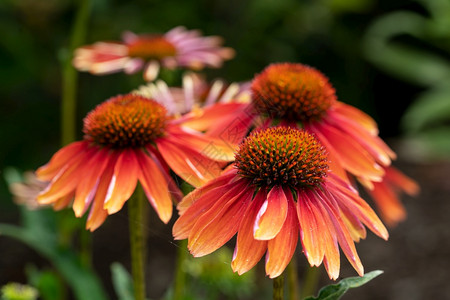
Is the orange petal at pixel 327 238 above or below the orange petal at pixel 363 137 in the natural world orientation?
above

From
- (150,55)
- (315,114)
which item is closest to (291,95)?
(315,114)

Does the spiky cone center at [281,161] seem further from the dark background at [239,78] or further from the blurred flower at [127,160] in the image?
the dark background at [239,78]

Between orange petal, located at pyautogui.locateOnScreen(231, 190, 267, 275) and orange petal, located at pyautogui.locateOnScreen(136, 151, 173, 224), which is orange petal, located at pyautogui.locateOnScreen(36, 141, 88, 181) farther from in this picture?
orange petal, located at pyautogui.locateOnScreen(231, 190, 267, 275)

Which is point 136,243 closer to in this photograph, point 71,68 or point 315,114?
point 315,114

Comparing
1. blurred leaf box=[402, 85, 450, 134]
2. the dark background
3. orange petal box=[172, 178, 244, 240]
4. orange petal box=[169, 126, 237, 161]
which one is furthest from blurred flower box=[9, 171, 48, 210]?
blurred leaf box=[402, 85, 450, 134]

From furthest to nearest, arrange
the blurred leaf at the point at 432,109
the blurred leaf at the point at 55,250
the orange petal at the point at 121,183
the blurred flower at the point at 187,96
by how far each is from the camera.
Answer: the blurred leaf at the point at 432,109 → the blurred leaf at the point at 55,250 → the blurred flower at the point at 187,96 → the orange petal at the point at 121,183

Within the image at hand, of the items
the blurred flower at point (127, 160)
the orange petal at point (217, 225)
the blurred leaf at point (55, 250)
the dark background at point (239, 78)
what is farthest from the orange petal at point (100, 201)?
the dark background at point (239, 78)

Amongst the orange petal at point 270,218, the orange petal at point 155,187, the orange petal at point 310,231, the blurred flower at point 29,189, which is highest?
the orange petal at point 270,218
